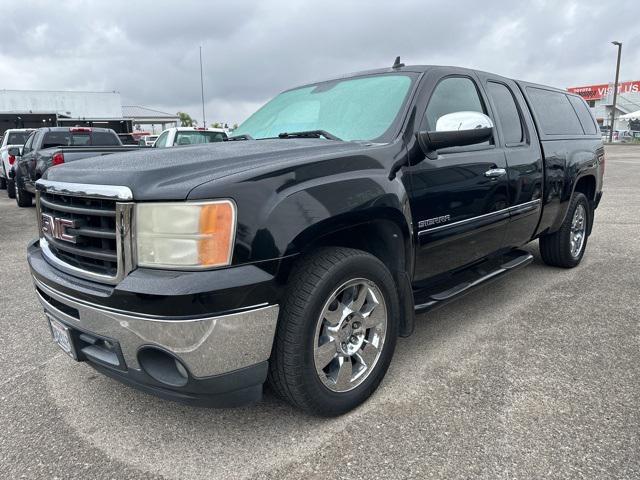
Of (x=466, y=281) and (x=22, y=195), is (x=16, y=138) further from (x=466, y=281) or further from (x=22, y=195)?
(x=466, y=281)

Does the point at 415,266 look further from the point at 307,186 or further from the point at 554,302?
the point at 554,302

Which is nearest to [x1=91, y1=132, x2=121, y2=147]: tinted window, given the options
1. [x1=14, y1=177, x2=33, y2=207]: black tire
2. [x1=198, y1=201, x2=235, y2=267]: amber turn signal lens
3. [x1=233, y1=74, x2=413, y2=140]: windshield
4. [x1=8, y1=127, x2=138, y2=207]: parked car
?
[x1=8, y1=127, x2=138, y2=207]: parked car

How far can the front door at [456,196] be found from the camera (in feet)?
9.52

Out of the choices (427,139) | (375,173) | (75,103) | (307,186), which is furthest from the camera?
(75,103)

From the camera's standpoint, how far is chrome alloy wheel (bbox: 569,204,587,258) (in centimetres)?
505

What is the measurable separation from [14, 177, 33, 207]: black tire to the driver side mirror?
10.4 m

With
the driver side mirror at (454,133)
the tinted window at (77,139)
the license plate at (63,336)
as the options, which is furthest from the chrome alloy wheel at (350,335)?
the tinted window at (77,139)

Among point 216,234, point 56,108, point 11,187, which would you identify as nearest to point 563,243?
Result: point 216,234

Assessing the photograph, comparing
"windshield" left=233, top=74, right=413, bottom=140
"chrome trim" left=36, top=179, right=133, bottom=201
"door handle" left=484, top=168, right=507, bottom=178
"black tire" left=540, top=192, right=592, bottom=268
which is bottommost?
"black tire" left=540, top=192, right=592, bottom=268

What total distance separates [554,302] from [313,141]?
8.39 feet

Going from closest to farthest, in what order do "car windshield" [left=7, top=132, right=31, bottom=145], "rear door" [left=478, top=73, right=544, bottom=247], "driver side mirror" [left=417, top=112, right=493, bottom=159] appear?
1. "driver side mirror" [left=417, top=112, right=493, bottom=159]
2. "rear door" [left=478, top=73, right=544, bottom=247]
3. "car windshield" [left=7, top=132, right=31, bottom=145]

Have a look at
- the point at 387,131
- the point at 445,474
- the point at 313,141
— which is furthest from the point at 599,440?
the point at 313,141

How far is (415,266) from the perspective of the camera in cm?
297

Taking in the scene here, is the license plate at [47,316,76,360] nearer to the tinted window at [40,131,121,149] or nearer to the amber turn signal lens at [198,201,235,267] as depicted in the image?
the amber turn signal lens at [198,201,235,267]
